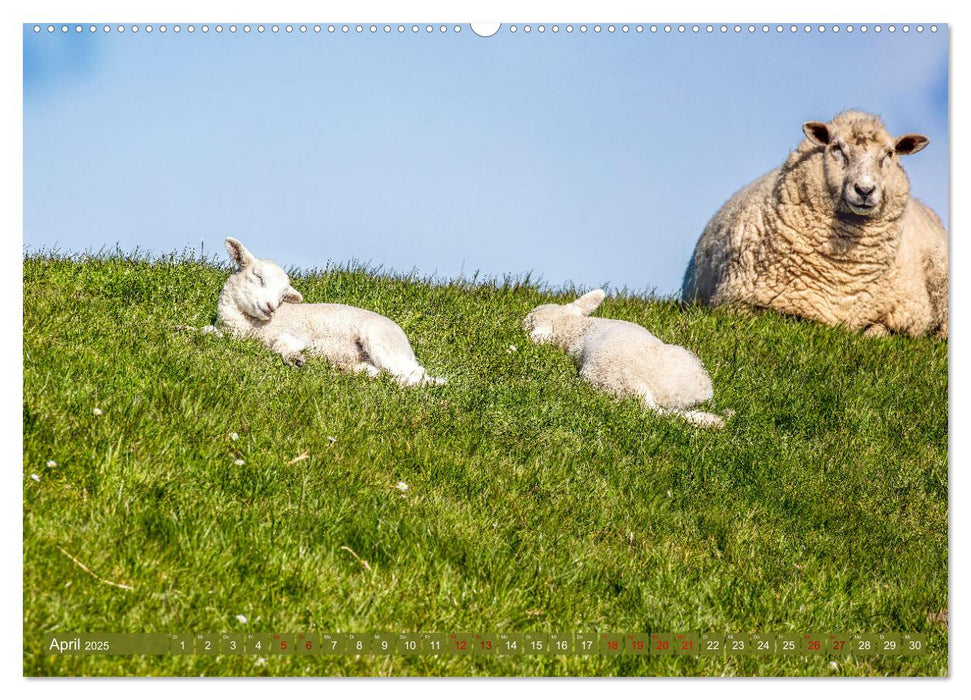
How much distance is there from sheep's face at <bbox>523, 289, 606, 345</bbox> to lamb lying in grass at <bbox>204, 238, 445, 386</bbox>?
1.80m

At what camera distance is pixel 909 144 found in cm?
1180

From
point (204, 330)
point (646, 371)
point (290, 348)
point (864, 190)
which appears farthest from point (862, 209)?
point (204, 330)

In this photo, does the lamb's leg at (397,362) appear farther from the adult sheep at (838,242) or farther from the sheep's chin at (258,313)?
the adult sheep at (838,242)

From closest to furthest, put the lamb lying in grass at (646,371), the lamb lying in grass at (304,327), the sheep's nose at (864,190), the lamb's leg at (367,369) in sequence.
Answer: the lamb's leg at (367,369) < the lamb lying in grass at (304,327) < the lamb lying in grass at (646,371) < the sheep's nose at (864,190)

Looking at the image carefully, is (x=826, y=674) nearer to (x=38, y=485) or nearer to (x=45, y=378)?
(x=38, y=485)

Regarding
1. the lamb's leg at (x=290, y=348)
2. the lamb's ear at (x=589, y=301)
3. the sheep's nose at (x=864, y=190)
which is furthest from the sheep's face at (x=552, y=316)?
the sheep's nose at (x=864, y=190)

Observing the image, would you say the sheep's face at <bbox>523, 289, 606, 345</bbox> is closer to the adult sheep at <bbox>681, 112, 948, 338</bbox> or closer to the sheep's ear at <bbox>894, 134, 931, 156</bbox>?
the adult sheep at <bbox>681, 112, 948, 338</bbox>

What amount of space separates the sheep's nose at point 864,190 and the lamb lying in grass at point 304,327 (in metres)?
5.74

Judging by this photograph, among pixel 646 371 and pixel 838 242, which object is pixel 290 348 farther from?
pixel 838 242

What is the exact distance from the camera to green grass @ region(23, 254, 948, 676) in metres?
4.79

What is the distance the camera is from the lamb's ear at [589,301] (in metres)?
10.3

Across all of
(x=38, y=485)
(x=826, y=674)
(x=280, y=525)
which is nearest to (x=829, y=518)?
(x=826, y=674)

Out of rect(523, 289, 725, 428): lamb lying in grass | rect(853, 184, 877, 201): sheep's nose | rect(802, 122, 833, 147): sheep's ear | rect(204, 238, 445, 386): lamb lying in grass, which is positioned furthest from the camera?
rect(802, 122, 833, 147): sheep's ear

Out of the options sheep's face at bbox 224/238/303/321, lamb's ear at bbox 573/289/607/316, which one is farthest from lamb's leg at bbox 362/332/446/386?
lamb's ear at bbox 573/289/607/316
